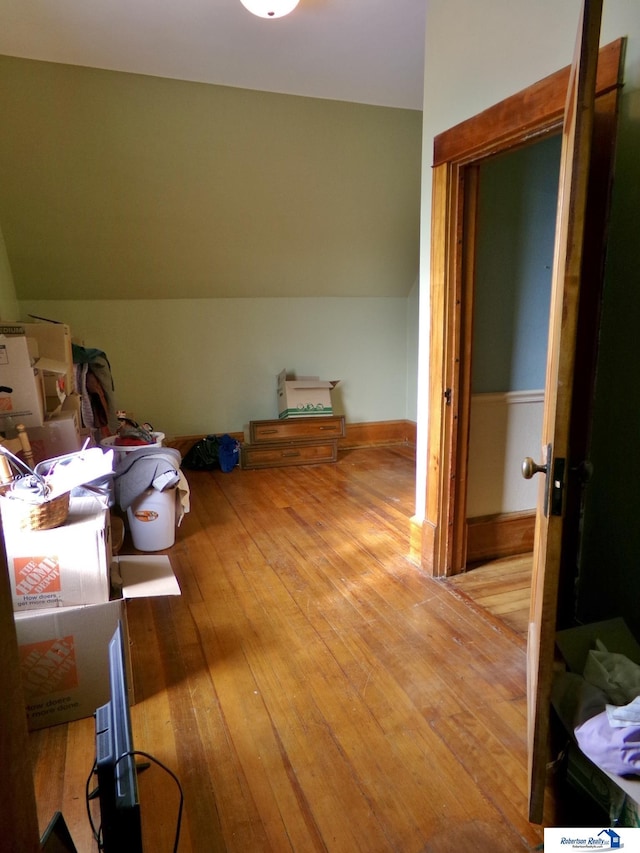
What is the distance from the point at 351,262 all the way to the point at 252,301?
3.13 ft

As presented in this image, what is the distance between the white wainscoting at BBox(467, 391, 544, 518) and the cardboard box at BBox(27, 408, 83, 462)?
77.3 inches

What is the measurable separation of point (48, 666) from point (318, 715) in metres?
0.89

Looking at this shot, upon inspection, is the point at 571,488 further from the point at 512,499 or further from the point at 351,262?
the point at 351,262

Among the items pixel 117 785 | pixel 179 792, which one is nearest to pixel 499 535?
pixel 179 792

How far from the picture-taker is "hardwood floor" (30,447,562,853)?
142cm

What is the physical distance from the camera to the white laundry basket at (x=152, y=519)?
303 cm

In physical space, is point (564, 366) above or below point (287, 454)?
above

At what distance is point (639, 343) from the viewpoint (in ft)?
5.15

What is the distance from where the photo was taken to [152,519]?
3.04 m

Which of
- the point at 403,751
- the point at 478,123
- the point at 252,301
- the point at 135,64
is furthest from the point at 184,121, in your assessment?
the point at 403,751

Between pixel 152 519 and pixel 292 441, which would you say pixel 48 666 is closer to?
pixel 152 519

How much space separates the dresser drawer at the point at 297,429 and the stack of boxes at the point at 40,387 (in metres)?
1.87

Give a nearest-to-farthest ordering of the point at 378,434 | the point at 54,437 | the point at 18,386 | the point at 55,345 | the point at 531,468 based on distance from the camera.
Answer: the point at 531,468, the point at 18,386, the point at 54,437, the point at 55,345, the point at 378,434

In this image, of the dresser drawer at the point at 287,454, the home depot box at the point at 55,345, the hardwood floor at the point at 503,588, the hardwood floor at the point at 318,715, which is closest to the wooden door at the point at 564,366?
the hardwood floor at the point at 318,715
